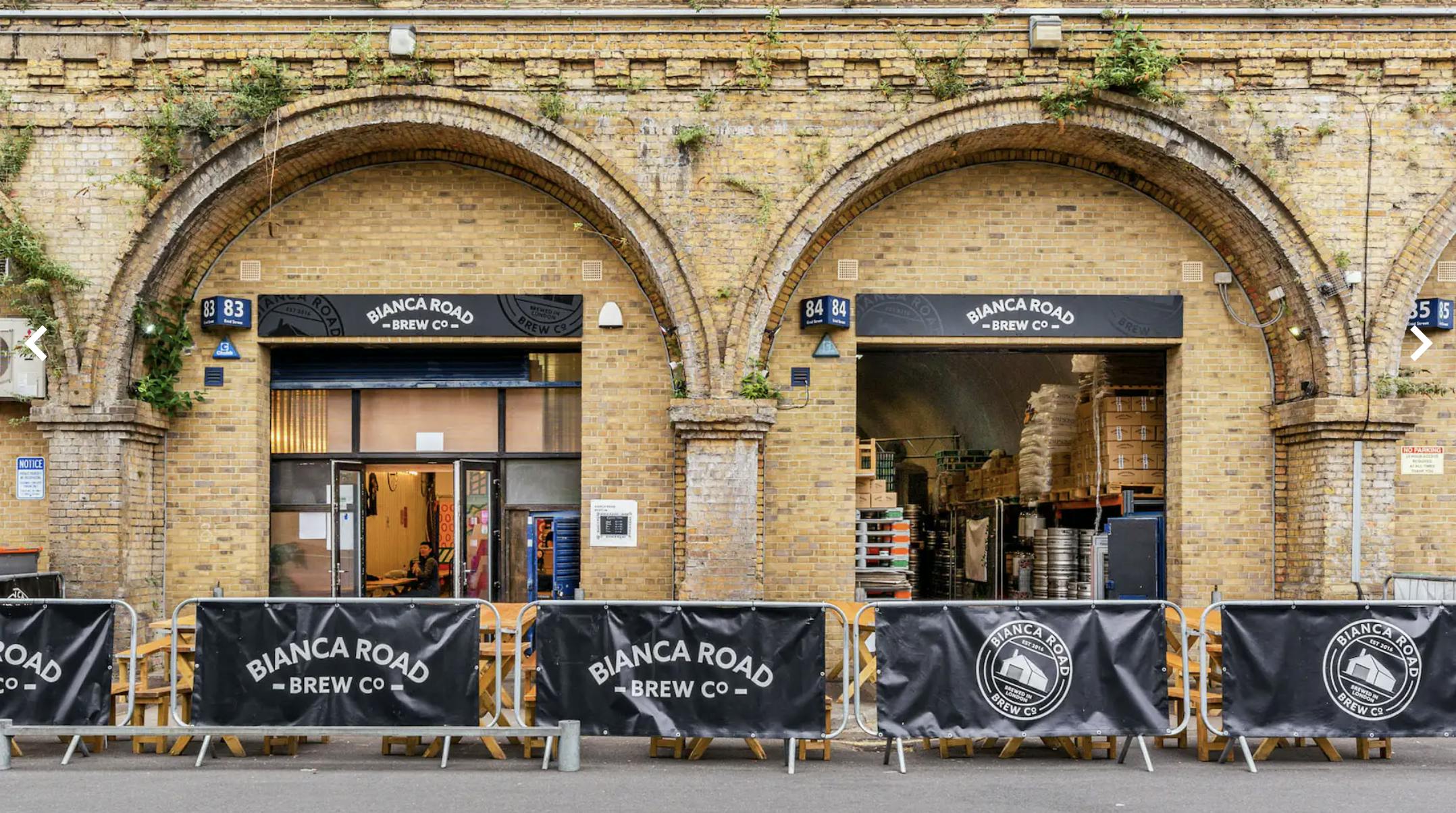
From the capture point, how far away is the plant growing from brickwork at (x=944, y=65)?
12.5 m

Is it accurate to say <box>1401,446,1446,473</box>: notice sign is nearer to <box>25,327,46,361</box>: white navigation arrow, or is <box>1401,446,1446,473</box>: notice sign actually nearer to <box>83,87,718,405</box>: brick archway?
<box>83,87,718,405</box>: brick archway

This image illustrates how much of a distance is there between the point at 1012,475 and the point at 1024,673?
388 inches

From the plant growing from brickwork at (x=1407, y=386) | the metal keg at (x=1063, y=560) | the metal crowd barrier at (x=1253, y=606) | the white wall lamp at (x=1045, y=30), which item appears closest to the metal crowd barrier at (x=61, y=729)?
the metal crowd barrier at (x=1253, y=606)

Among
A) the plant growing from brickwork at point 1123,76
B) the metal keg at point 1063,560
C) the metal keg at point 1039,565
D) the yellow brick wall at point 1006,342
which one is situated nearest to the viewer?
the plant growing from brickwork at point 1123,76

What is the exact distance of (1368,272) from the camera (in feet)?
41.6

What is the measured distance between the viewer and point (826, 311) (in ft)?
42.3

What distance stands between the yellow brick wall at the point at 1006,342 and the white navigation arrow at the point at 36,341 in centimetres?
710

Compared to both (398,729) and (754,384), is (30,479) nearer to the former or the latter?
(398,729)

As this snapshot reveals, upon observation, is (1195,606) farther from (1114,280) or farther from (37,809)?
(37,809)

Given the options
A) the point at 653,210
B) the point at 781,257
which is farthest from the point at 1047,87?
the point at 653,210

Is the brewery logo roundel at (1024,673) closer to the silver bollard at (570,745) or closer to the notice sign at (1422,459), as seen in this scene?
the silver bollard at (570,745)

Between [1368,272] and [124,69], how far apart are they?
40.4 feet

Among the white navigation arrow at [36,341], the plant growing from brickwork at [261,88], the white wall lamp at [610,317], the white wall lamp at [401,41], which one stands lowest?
the white navigation arrow at [36,341]

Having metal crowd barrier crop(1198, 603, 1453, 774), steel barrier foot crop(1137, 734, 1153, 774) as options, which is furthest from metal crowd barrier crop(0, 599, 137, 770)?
metal crowd barrier crop(1198, 603, 1453, 774)
